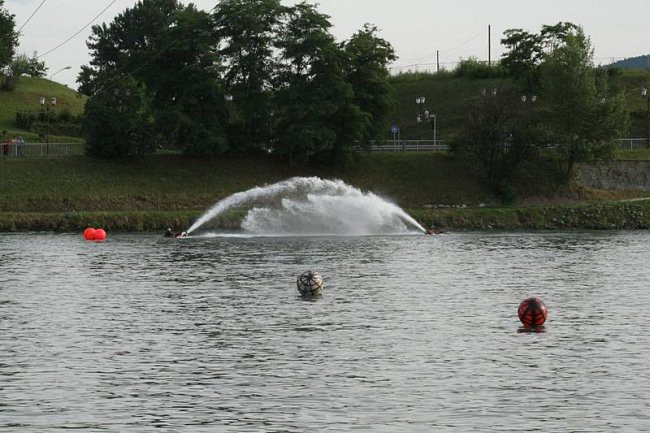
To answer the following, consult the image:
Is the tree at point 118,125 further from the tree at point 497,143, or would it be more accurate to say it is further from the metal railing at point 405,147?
the tree at point 497,143

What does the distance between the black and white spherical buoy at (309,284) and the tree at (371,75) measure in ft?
249

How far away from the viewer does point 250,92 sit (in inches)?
4734

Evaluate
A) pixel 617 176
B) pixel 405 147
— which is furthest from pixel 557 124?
pixel 405 147

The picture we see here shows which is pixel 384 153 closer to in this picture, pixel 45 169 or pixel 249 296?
pixel 45 169

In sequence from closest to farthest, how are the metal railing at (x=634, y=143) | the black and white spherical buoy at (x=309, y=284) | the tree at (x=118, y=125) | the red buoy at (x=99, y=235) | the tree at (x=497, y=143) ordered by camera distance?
the black and white spherical buoy at (x=309, y=284), the red buoy at (x=99, y=235), the tree at (x=118, y=125), the tree at (x=497, y=143), the metal railing at (x=634, y=143)

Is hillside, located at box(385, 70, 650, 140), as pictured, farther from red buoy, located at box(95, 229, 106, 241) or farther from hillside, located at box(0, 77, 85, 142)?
red buoy, located at box(95, 229, 106, 241)

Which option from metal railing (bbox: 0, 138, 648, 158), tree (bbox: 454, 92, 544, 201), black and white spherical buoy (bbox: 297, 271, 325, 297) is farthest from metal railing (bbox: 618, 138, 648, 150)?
black and white spherical buoy (bbox: 297, 271, 325, 297)

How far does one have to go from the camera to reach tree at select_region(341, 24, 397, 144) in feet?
405

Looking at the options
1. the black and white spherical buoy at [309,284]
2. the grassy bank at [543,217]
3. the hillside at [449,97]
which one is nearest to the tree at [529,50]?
the hillside at [449,97]

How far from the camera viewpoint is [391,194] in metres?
114

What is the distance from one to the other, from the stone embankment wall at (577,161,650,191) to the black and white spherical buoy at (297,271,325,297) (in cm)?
8069

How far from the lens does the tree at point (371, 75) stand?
123 m

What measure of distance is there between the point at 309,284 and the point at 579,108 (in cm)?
8152

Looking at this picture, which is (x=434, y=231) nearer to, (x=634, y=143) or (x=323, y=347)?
(x=634, y=143)
